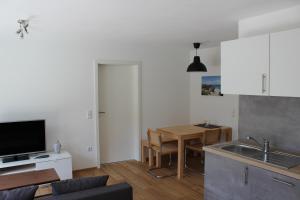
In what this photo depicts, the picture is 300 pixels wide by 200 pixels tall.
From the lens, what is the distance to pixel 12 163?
3.80 metres

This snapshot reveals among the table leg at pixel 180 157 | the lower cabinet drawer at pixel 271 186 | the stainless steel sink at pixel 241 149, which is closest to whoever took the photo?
the lower cabinet drawer at pixel 271 186

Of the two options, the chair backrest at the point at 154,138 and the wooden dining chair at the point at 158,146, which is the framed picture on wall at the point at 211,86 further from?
the chair backrest at the point at 154,138

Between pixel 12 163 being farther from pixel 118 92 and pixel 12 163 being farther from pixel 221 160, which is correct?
pixel 221 160

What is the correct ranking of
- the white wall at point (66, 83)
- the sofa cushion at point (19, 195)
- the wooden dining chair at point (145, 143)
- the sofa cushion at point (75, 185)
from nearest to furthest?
the sofa cushion at point (19, 195) → the sofa cushion at point (75, 185) → the white wall at point (66, 83) → the wooden dining chair at point (145, 143)

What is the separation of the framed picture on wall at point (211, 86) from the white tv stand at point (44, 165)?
2.98 m

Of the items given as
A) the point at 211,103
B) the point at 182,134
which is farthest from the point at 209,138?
the point at 211,103

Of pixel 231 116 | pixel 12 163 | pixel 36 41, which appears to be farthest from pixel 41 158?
pixel 231 116

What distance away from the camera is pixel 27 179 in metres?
3.17

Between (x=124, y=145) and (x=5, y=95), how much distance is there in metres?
2.35

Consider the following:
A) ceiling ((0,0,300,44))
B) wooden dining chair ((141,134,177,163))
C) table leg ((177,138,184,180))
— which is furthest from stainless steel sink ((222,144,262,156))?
wooden dining chair ((141,134,177,163))

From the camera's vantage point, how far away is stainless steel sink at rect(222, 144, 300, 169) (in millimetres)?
2432

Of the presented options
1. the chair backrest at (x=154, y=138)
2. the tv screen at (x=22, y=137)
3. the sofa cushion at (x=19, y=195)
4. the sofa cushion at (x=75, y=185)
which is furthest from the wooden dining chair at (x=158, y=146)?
the sofa cushion at (x=19, y=195)

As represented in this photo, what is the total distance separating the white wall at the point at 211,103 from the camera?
5027 mm

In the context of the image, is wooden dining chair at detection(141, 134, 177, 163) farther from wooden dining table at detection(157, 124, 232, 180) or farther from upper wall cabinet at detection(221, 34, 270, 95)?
upper wall cabinet at detection(221, 34, 270, 95)
